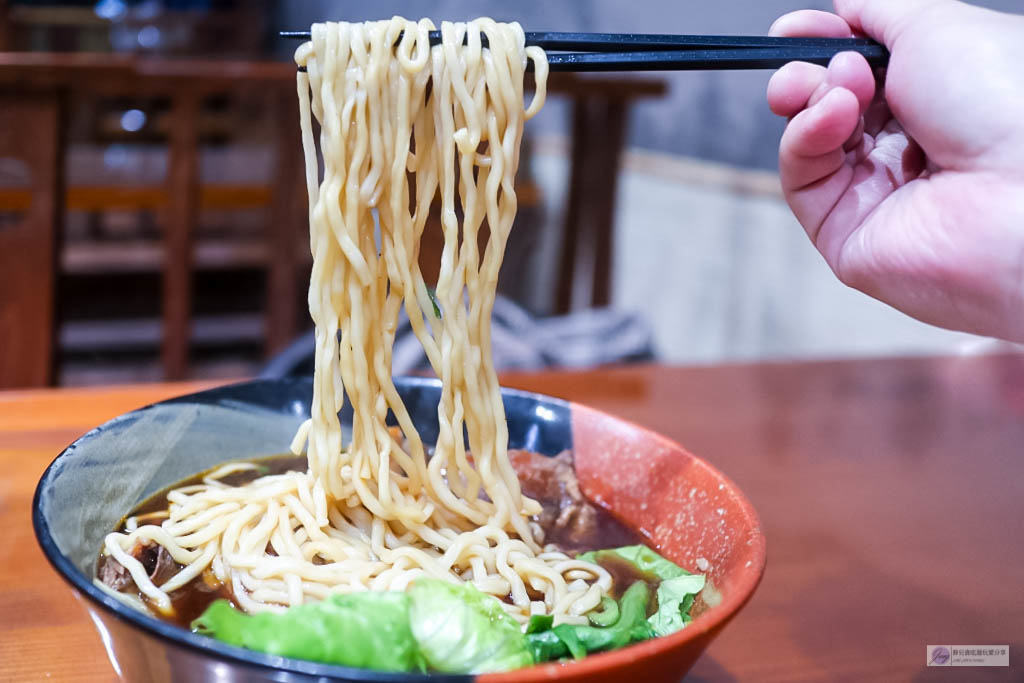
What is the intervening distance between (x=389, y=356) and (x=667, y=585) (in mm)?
381

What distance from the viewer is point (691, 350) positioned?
3.75 meters

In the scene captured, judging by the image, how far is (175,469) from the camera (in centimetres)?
99

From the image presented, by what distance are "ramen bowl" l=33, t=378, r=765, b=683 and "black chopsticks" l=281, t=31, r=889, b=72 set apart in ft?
1.33

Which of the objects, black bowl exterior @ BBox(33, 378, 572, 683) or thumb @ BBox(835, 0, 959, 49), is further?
thumb @ BBox(835, 0, 959, 49)

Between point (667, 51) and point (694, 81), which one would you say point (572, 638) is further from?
point (694, 81)

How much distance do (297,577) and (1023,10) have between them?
211cm

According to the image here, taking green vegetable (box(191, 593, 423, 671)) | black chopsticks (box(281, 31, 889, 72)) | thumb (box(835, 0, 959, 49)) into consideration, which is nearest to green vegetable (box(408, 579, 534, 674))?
green vegetable (box(191, 593, 423, 671))

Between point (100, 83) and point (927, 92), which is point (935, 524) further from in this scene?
point (100, 83)

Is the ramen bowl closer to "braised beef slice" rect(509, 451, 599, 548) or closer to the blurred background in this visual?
"braised beef slice" rect(509, 451, 599, 548)

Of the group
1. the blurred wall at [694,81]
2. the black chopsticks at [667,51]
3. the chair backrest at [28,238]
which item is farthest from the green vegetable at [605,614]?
the chair backrest at [28,238]

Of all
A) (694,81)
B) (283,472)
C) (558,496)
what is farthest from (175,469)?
(694,81)

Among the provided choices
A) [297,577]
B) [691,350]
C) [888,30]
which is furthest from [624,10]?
[297,577]

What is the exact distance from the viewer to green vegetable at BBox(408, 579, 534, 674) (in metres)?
0.63

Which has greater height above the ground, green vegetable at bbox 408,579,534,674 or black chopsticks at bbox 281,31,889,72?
black chopsticks at bbox 281,31,889,72
